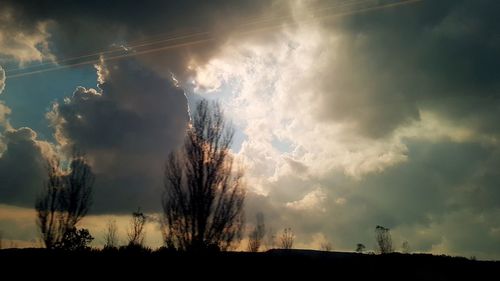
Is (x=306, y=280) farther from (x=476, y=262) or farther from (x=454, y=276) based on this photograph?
(x=476, y=262)

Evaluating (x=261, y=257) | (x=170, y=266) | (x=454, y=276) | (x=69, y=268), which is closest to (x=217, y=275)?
(x=170, y=266)

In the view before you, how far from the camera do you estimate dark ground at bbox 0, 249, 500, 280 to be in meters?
12.3

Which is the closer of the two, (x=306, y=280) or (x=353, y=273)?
(x=306, y=280)

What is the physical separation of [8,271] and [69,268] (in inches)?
82.3

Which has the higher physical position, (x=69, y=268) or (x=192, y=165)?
(x=192, y=165)

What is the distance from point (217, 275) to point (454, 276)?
10713mm

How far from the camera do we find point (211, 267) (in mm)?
13086

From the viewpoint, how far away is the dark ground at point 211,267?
12305 mm

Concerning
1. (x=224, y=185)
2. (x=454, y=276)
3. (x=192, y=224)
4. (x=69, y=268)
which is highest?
(x=224, y=185)

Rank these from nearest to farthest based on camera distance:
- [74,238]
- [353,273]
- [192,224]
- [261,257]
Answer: [353,273]
[261,257]
[192,224]
[74,238]

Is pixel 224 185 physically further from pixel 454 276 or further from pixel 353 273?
pixel 454 276

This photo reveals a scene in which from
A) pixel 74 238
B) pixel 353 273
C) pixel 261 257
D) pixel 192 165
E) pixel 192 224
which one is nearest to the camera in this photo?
pixel 353 273

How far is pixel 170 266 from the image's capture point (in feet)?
43.0

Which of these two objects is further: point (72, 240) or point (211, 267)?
point (72, 240)
